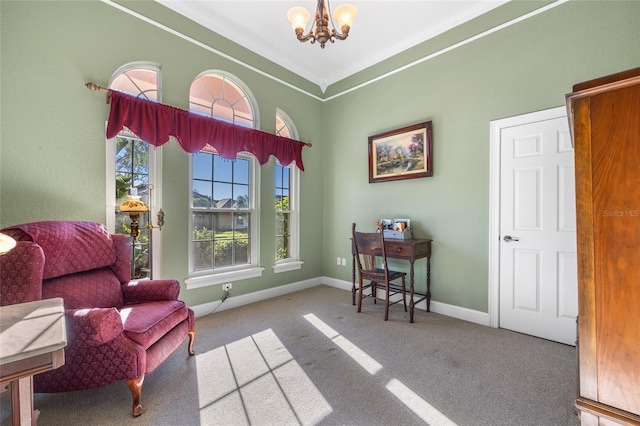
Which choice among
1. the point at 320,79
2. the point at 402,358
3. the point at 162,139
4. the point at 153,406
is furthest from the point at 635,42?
the point at 153,406

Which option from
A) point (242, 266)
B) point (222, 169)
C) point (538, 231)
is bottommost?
point (242, 266)

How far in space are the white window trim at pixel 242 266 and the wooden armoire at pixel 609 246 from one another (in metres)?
3.04

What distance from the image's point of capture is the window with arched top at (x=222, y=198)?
3.08 meters

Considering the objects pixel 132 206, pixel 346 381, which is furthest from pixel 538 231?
pixel 132 206

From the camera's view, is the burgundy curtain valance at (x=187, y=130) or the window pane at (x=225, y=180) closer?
the burgundy curtain valance at (x=187, y=130)

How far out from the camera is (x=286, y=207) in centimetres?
399

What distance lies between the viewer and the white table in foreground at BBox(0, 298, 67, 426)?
37.1 inches

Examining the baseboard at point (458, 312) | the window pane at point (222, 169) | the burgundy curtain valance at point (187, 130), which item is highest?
the burgundy curtain valance at point (187, 130)

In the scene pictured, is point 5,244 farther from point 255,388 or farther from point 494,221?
point 494,221

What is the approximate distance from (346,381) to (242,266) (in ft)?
6.69

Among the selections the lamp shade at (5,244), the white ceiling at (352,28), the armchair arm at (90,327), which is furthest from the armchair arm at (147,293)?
the white ceiling at (352,28)

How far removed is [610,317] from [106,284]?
280cm

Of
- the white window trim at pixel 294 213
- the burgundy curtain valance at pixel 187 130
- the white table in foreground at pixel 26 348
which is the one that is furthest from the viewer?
the white window trim at pixel 294 213

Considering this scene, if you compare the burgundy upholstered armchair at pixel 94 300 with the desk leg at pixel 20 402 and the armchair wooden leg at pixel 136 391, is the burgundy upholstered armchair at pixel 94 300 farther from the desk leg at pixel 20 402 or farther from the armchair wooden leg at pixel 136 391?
the desk leg at pixel 20 402
